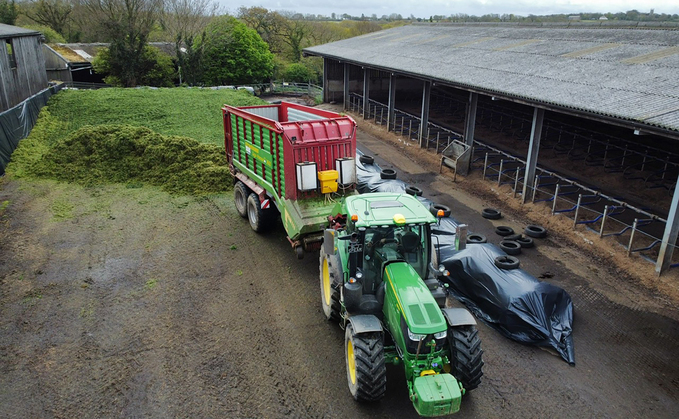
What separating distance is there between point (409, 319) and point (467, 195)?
34.3 ft

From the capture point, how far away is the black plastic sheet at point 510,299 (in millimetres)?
8125

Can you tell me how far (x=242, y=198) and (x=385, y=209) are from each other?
268 inches

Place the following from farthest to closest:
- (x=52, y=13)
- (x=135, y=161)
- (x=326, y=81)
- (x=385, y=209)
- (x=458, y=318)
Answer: (x=52, y=13)
(x=326, y=81)
(x=135, y=161)
(x=385, y=209)
(x=458, y=318)

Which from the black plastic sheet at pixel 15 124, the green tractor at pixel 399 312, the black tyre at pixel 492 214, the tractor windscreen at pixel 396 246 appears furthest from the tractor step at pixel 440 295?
the black plastic sheet at pixel 15 124

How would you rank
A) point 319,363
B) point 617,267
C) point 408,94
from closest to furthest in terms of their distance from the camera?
point 319,363, point 617,267, point 408,94

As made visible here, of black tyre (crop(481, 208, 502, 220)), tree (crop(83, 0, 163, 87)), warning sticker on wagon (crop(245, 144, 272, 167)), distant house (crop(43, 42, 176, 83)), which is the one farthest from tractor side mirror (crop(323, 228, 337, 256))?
distant house (crop(43, 42, 176, 83))

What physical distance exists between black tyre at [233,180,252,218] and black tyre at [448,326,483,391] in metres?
8.02

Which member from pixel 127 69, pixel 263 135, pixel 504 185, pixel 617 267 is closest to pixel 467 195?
pixel 504 185

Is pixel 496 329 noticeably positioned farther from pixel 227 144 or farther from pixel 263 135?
pixel 227 144

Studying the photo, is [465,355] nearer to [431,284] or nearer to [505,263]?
[431,284]

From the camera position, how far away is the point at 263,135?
Answer: 11.3m

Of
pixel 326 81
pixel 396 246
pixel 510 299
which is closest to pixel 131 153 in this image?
pixel 396 246

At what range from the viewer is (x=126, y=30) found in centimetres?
3406

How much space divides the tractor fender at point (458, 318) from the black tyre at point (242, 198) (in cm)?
770
